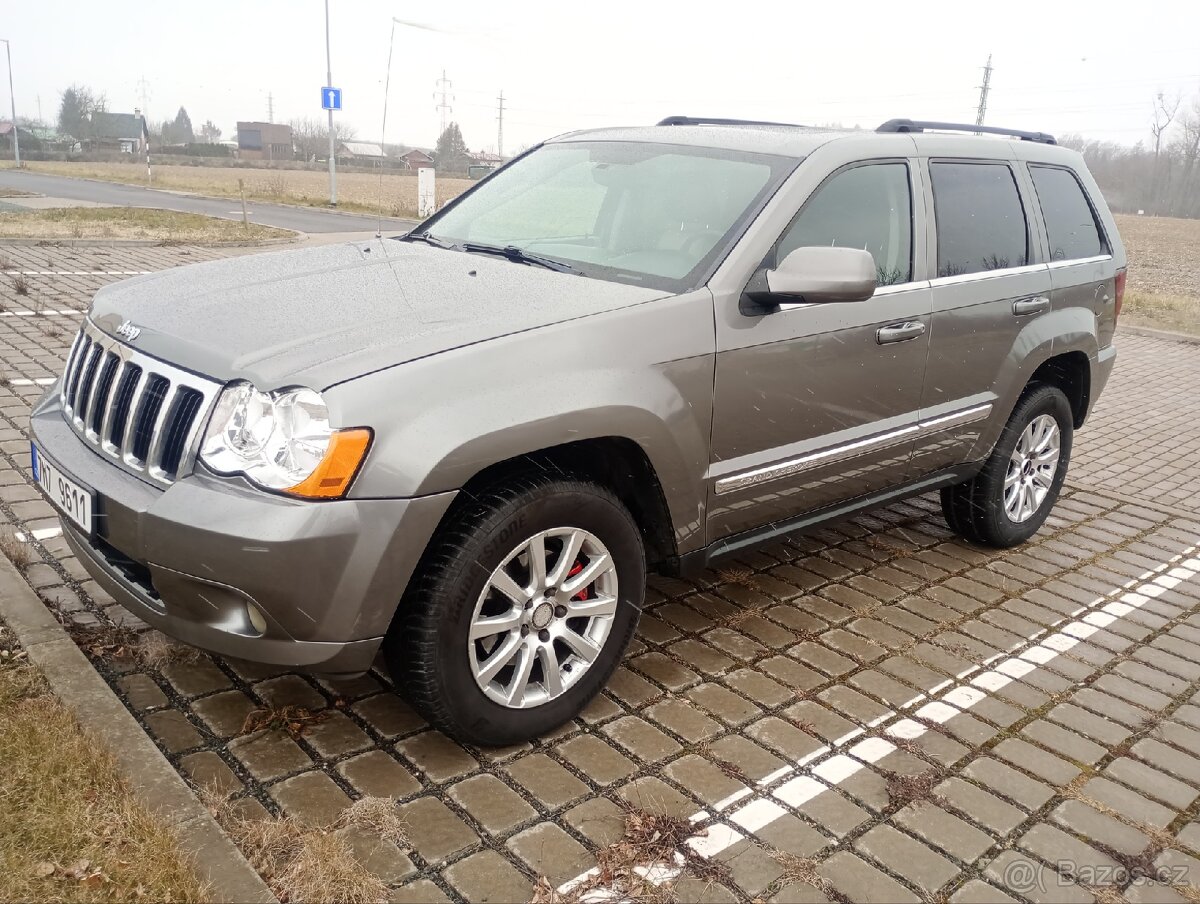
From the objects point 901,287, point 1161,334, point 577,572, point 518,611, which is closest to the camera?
point 518,611

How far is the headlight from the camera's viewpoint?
99.0 inches

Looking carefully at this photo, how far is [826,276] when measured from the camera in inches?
126

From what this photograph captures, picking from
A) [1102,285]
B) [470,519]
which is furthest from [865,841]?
[1102,285]

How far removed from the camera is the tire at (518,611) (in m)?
2.74

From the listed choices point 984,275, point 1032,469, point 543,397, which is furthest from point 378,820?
point 1032,469

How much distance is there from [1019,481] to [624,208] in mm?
2560

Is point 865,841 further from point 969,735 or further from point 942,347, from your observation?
point 942,347

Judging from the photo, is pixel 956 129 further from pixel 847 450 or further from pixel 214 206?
pixel 214 206

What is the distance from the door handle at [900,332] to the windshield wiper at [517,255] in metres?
1.18

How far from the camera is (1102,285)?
5059 millimetres

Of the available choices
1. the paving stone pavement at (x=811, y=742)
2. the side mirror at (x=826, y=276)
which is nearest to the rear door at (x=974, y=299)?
the paving stone pavement at (x=811, y=742)

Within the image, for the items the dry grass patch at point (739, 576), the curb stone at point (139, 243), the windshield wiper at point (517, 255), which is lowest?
the dry grass patch at point (739, 576)

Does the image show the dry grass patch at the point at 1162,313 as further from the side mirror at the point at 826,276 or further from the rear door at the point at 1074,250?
the side mirror at the point at 826,276

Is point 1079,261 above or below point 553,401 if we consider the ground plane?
above
